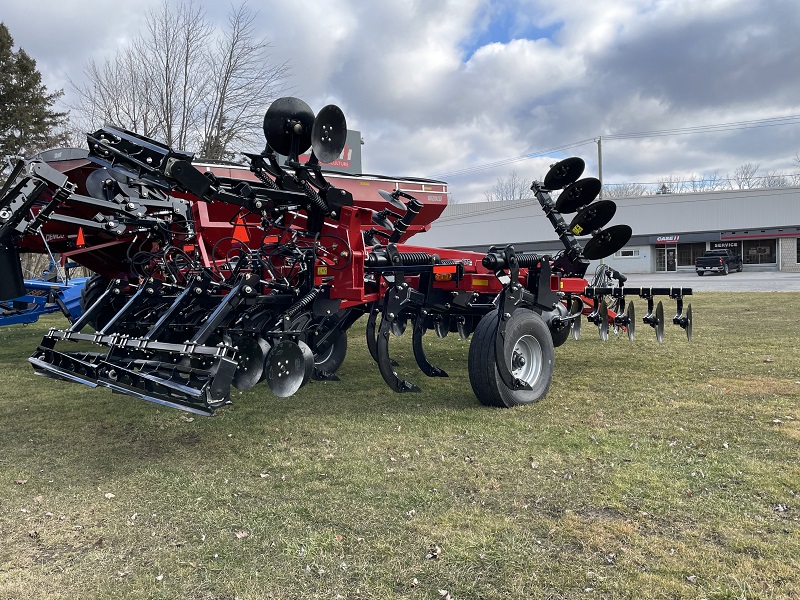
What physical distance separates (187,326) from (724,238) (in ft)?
140

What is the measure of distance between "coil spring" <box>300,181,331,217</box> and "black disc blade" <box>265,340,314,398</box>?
115 cm

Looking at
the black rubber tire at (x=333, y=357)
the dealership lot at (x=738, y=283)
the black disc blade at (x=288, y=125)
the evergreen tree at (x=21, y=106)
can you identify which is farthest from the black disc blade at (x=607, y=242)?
the evergreen tree at (x=21, y=106)

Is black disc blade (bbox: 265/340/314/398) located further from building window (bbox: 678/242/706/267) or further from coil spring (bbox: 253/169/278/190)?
building window (bbox: 678/242/706/267)

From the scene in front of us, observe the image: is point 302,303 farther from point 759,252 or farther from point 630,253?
point 630,253

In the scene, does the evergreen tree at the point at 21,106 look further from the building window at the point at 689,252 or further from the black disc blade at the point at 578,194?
the building window at the point at 689,252

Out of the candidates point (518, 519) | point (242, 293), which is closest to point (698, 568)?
point (518, 519)

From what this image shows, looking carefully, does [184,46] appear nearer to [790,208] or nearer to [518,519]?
[518,519]

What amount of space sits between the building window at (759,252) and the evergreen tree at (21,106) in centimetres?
3968

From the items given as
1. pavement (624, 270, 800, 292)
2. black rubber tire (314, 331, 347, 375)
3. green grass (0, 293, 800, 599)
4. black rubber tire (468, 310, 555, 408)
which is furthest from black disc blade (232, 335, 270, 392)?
pavement (624, 270, 800, 292)

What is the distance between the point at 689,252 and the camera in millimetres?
42156

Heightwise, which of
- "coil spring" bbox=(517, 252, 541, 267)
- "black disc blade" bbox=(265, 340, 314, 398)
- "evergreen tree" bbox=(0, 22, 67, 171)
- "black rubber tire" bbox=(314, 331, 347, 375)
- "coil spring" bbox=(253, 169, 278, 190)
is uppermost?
"evergreen tree" bbox=(0, 22, 67, 171)

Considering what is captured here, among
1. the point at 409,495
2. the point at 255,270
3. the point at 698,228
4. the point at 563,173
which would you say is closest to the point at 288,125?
the point at 255,270

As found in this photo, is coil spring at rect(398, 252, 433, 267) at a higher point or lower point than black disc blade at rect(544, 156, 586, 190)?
lower

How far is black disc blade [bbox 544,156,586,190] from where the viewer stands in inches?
262
